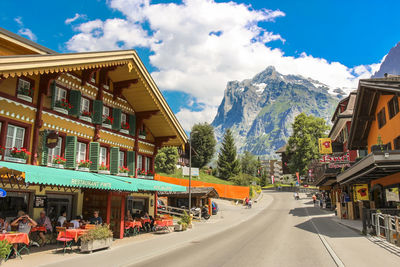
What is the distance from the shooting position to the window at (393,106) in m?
19.1

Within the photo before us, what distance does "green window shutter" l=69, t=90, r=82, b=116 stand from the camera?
16953 mm

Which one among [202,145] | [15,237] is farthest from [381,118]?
[202,145]

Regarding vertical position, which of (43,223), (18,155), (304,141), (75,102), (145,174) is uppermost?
(304,141)

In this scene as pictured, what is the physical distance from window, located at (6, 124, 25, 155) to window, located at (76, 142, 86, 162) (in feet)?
11.1

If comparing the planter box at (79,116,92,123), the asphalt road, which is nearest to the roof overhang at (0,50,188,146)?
the planter box at (79,116,92,123)

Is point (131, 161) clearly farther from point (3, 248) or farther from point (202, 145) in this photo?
point (202, 145)

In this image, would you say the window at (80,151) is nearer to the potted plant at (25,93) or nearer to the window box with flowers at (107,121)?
the window box with flowers at (107,121)

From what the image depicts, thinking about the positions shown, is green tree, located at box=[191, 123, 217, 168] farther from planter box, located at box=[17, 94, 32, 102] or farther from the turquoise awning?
planter box, located at box=[17, 94, 32, 102]

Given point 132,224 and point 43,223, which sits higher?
point 43,223

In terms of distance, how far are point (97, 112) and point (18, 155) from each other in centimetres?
566

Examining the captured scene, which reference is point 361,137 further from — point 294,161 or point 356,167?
point 294,161

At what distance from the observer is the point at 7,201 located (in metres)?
13.7

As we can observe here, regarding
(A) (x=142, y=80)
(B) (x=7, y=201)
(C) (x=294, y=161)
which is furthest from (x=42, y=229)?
(C) (x=294, y=161)

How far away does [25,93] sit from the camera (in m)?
14.4
